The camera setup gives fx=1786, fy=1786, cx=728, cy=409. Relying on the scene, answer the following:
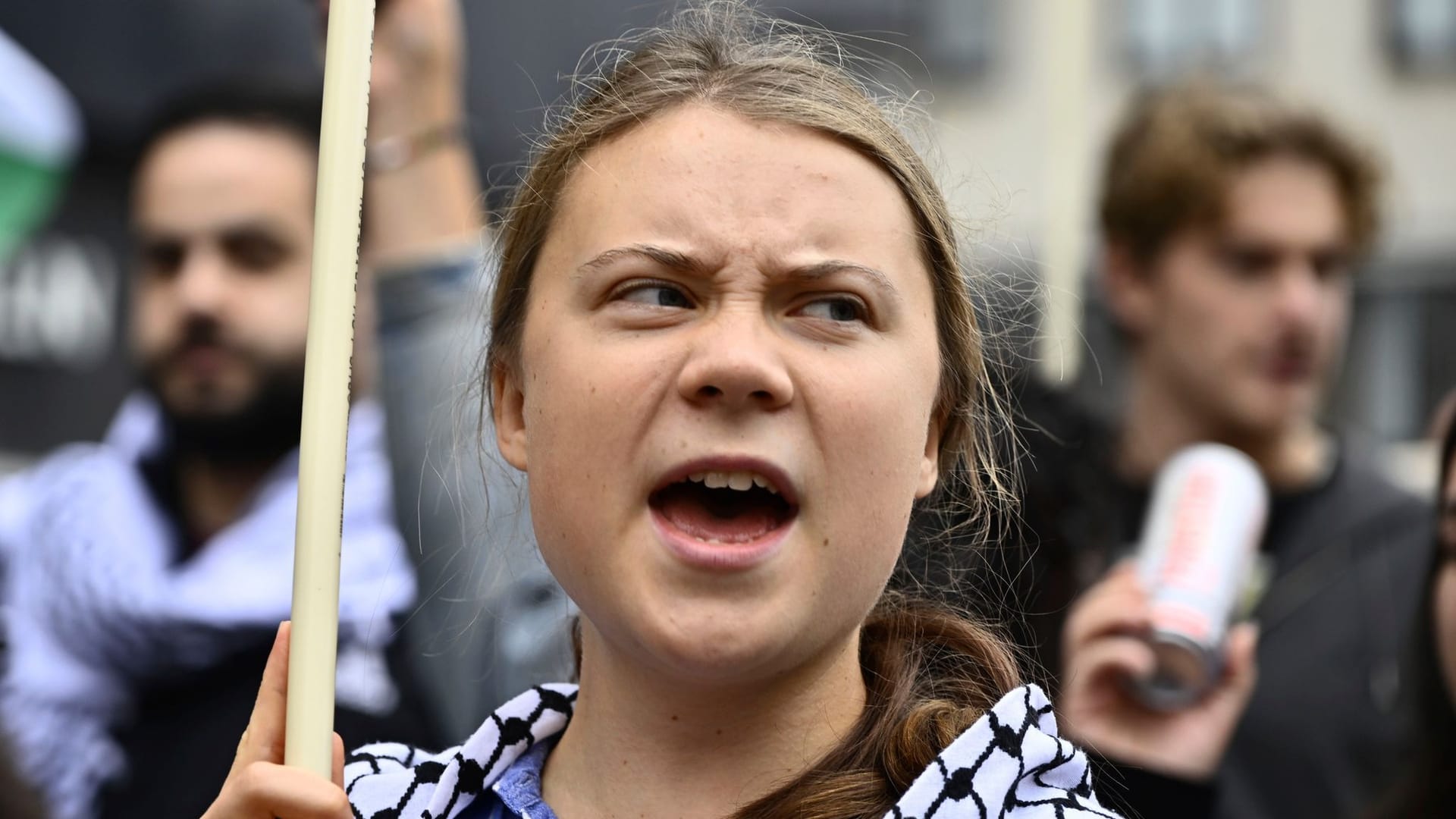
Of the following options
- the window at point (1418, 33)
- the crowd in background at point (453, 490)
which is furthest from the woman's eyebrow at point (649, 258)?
the window at point (1418, 33)

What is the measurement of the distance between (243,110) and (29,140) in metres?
0.32

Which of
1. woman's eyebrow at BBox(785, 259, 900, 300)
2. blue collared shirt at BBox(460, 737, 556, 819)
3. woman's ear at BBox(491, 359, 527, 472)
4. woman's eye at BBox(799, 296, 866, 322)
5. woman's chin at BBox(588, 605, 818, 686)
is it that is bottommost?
blue collared shirt at BBox(460, 737, 556, 819)

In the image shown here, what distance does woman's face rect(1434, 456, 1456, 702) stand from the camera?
2180 millimetres

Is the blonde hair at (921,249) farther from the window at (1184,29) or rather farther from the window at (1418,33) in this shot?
the window at (1418,33)

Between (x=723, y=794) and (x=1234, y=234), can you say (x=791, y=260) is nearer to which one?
(x=723, y=794)

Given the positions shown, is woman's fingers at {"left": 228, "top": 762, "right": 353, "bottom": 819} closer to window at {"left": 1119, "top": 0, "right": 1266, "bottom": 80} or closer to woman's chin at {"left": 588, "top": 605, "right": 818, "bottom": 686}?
woman's chin at {"left": 588, "top": 605, "right": 818, "bottom": 686}

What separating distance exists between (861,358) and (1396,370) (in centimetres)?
1058

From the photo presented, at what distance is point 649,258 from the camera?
1.15 meters

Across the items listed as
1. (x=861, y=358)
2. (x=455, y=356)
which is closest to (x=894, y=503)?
(x=861, y=358)

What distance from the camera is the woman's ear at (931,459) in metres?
1.26

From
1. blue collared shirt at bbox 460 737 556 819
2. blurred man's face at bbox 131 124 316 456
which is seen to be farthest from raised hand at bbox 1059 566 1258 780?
blurred man's face at bbox 131 124 316 456

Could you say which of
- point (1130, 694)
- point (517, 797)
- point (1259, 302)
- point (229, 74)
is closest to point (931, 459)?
point (517, 797)

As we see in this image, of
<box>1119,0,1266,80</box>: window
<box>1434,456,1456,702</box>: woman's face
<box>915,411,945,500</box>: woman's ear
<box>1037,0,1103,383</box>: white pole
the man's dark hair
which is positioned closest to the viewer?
<box>915,411,945,500</box>: woman's ear

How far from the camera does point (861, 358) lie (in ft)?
3.75
